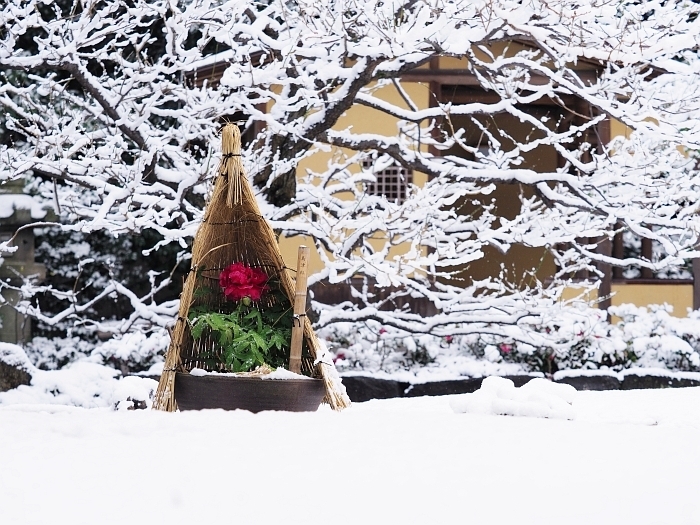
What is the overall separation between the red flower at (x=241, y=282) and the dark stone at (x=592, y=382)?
17.3 feet

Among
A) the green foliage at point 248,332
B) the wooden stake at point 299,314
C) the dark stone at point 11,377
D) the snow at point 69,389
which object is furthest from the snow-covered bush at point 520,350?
the wooden stake at point 299,314

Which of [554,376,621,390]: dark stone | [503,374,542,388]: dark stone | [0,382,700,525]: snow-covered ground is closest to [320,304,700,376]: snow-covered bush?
[503,374,542,388]: dark stone

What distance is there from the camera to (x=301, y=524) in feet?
8.82

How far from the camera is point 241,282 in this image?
15.8ft

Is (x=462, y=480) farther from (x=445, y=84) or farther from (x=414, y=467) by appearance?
(x=445, y=84)

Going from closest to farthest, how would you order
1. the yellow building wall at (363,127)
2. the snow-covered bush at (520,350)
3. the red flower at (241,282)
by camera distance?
the red flower at (241,282), the snow-covered bush at (520,350), the yellow building wall at (363,127)

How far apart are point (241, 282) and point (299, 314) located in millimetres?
335

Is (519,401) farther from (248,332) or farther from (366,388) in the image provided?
(366,388)

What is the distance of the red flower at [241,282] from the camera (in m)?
4.83

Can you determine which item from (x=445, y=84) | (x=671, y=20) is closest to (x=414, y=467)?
(x=671, y=20)

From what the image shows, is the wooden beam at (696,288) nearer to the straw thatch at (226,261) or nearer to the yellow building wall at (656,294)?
the yellow building wall at (656,294)

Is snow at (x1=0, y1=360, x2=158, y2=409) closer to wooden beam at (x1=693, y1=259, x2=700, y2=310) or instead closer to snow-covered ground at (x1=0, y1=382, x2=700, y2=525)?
snow-covered ground at (x1=0, y1=382, x2=700, y2=525)

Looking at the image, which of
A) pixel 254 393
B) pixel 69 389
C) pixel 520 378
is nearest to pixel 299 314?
pixel 254 393

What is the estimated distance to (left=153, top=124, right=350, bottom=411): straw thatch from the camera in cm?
475
